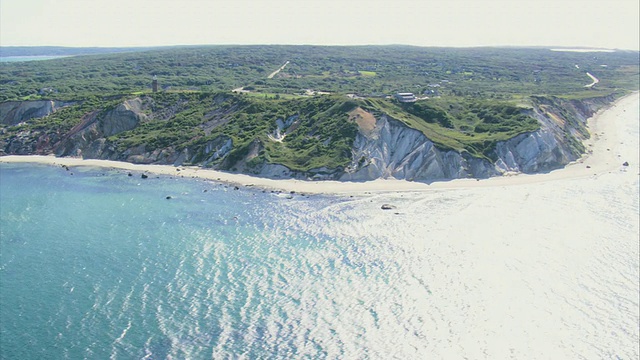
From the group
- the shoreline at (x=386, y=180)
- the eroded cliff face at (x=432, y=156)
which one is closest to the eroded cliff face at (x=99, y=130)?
the shoreline at (x=386, y=180)

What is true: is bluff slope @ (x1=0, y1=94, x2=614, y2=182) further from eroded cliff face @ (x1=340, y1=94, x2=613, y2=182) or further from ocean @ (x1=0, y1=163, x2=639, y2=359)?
ocean @ (x1=0, y1=163, x2=639, y2=359)

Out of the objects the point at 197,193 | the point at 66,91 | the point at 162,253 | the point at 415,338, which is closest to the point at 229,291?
the point at 162,253

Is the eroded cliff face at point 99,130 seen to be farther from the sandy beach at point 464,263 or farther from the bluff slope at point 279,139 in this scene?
the sandy beach at point 464,263

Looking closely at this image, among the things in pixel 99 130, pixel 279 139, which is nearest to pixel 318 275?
pixel 279 139

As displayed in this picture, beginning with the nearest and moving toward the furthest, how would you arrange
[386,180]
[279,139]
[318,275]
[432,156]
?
[318,275]
[386,180]
[432,156]
[279,139]

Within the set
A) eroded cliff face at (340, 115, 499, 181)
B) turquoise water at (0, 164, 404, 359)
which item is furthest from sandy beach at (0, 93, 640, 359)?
eroded cliff face at (340, 115, 499, 181)

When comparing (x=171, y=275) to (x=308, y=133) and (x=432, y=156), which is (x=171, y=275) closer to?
(x=432, y=156)
